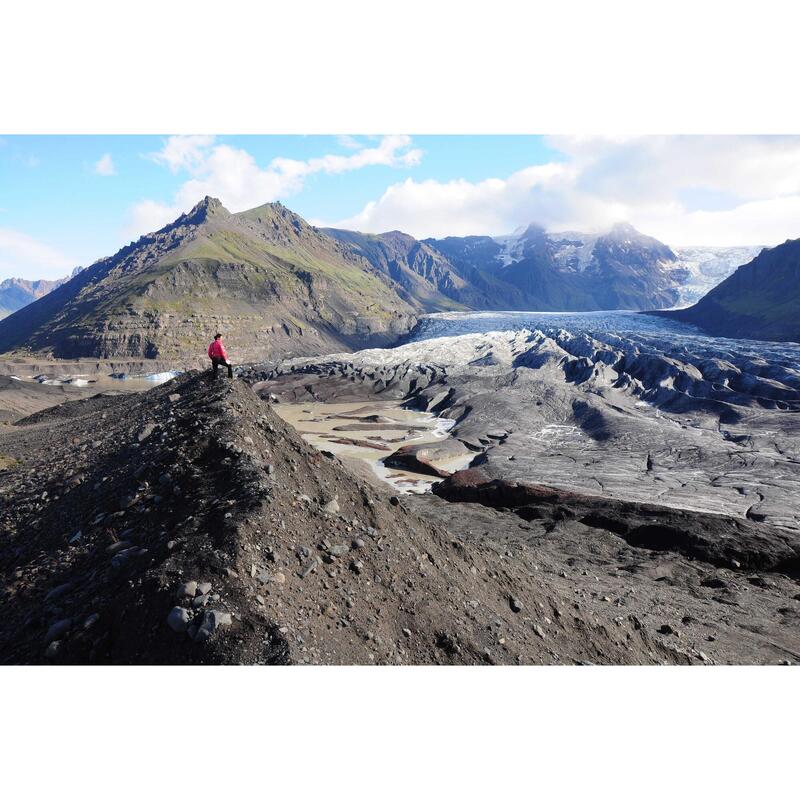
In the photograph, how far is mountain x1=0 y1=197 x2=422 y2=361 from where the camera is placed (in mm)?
106188

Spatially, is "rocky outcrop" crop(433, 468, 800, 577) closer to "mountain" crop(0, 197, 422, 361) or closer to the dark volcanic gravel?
the dark volcanic gravel

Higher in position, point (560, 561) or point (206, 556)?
point (206, 556)

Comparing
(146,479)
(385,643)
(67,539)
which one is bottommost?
(385,643)

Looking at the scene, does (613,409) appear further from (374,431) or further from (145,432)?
(145,432)

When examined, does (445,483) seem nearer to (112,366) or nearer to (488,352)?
(488,352)

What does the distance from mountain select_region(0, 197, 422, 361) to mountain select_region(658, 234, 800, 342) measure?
267ft

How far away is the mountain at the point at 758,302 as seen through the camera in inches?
4727

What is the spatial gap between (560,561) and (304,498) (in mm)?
12647

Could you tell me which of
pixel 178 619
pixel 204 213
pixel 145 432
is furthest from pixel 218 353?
pixel 204 213

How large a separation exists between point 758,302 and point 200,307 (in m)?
134

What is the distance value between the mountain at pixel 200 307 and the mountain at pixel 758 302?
267ft

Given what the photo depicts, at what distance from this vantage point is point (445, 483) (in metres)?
33.4

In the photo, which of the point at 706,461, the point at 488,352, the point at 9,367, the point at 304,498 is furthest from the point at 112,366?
the point at 304,498

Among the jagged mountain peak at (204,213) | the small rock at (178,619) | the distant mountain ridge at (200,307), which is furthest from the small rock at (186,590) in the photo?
the jagged mountain peak at (204,213)
